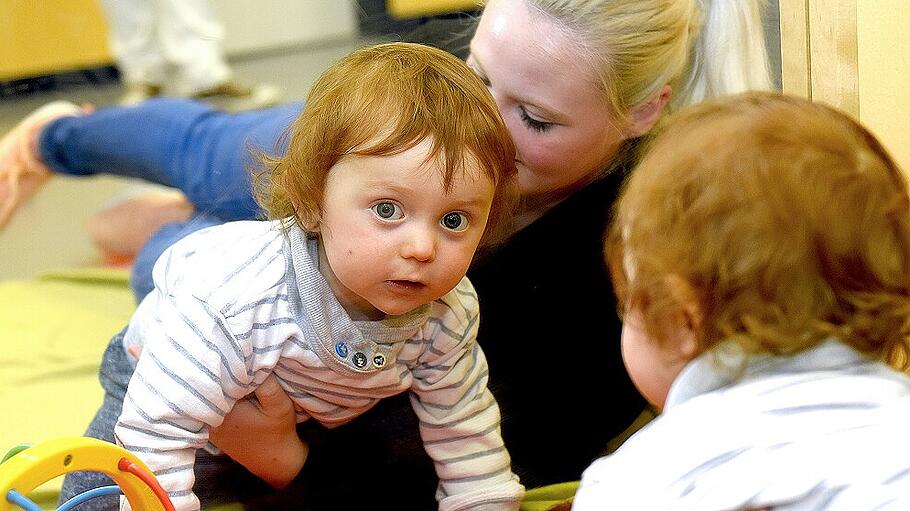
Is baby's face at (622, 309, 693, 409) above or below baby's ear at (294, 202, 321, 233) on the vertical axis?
below

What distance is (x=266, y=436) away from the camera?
79cm

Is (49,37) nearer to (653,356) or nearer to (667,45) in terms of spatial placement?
(667,45)

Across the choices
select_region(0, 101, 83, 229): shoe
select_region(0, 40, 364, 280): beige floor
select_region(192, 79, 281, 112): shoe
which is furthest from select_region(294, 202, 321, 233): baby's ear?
select_region(192, 79, 281, 112): shoe

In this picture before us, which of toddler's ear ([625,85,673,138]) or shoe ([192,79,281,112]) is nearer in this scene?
toddler's ear ([625,85,673,138])

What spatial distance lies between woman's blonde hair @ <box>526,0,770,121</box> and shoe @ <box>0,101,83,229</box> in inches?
33.0

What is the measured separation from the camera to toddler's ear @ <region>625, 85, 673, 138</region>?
2.77 feet

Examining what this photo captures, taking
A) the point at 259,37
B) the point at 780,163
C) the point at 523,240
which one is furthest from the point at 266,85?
the point at 780,163

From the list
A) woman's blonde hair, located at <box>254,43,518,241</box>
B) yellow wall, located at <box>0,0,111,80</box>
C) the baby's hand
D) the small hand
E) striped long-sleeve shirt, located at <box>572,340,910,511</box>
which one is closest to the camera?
striped long-sleeve shirt, located at <box>572,340,910,511</box>

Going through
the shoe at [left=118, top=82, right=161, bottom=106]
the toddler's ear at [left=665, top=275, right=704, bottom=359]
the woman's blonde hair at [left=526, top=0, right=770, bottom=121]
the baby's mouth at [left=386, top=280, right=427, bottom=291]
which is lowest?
the shoe at [left=118, top=82, right=161, bottom=106]

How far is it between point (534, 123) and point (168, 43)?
126 cm

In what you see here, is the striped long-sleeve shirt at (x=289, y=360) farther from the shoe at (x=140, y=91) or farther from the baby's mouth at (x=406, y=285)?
the shoe at (x=140, y=91)

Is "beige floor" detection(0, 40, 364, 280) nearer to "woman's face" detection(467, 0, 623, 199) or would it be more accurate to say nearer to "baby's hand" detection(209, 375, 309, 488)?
"woman's face" detection(467, 0, 623, 199)

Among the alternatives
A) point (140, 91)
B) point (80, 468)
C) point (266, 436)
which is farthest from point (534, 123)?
point (140, 91)

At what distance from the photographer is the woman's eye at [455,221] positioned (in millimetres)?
676
